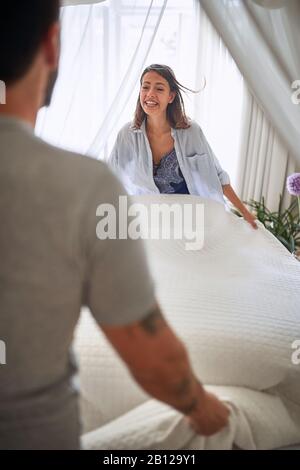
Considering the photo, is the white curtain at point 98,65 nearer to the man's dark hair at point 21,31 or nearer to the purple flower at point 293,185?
the man's dark hair at point 21,31

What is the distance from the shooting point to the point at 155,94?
0.70 metres

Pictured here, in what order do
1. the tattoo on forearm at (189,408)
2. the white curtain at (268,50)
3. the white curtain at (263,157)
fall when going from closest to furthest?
1. the tattoo on forearm at (189,408)
2. the white curtain at (268,50)
3. the white curtain at (263,157)

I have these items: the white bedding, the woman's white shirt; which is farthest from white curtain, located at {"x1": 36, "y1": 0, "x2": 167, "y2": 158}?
the white bedding

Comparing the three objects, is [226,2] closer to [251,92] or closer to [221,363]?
[251,92]

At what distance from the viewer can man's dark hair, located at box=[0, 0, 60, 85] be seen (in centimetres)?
39

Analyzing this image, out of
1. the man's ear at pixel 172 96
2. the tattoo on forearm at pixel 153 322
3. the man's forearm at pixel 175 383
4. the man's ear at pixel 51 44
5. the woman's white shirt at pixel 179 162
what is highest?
the man's ear at pixel 172 96

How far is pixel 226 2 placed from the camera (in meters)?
0.92

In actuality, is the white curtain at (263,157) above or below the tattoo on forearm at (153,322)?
above

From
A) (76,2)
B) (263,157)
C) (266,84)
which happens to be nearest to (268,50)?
(266,84)

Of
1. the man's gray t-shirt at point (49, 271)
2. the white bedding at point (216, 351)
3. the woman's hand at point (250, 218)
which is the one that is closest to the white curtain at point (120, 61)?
the woman's hand at point (250, 218)

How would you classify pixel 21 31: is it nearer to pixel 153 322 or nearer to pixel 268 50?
pixel 153 322

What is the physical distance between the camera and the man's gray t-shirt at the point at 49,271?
39 centimetres

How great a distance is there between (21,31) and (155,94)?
339mm

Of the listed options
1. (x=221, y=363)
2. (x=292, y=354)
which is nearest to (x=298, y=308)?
(x=292, y=354)
